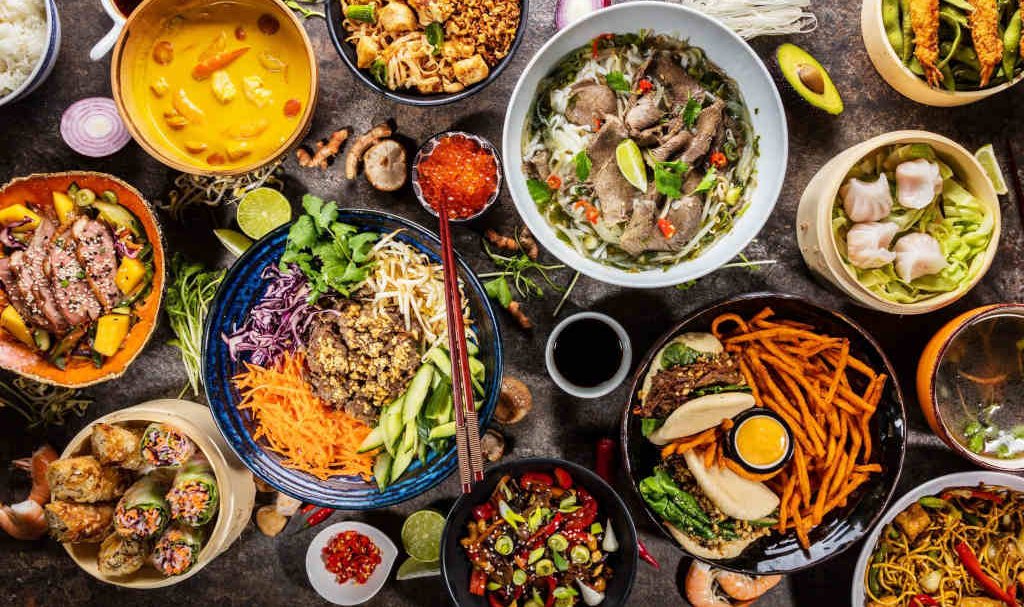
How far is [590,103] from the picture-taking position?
244 cm

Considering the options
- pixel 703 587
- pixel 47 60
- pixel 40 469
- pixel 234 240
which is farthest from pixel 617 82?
pixel 40 469

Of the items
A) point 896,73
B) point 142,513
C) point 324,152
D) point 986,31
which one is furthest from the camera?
point 324,152

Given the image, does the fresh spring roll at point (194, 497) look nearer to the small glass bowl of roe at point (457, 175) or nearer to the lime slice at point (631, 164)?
the small glass bowl of roe at point (457, 175)

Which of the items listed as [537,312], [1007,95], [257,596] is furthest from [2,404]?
[1007,95]

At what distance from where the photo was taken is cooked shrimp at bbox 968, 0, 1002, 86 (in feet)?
8.13

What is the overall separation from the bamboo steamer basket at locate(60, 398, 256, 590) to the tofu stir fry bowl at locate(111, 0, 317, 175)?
1.03m

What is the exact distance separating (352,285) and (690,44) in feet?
5.30

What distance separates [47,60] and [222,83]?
0.73 metres

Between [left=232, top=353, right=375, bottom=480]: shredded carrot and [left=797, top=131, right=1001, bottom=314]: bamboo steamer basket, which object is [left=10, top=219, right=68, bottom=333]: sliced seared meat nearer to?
[left=232, top=353, right=375, bottom=480]: shredded carrot

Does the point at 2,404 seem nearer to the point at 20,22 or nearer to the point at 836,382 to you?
the point at 20,22

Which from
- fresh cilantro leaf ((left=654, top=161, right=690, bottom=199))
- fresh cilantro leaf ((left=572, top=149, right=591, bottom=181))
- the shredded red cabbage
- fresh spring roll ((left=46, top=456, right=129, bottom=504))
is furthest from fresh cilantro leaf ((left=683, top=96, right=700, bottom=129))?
fresh spring roll ((left=46, top=456, right=129, bottom=504))

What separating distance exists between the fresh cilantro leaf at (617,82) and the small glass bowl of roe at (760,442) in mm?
1340

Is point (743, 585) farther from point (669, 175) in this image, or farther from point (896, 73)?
point (896, 73)

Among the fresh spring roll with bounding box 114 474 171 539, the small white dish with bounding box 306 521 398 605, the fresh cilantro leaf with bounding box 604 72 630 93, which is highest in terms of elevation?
the fresh cilantro leaf with bounding box 604 72 630 93
